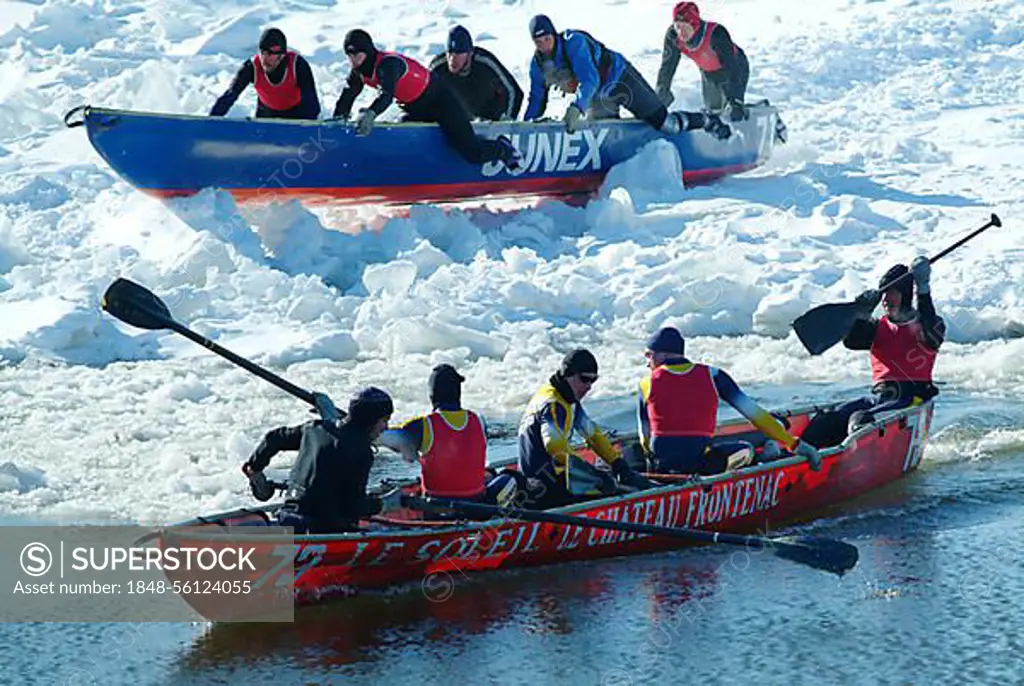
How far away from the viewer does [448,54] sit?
53.5ft

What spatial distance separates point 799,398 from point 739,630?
509cm

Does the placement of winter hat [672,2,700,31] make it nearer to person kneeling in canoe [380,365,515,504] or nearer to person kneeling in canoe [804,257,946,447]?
person kneeling in canoe [804,257,946,447]

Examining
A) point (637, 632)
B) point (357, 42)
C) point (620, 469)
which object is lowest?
point (637, 632)

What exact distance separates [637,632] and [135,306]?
11.0 ft

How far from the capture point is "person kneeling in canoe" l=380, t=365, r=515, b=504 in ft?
31.0

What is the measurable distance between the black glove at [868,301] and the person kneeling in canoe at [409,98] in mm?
5347

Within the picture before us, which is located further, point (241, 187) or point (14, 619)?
point (241, 187)

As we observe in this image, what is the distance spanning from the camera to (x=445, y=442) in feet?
31.1

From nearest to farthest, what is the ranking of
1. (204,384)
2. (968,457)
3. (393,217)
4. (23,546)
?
(23,546)
(968,457)
(204,384)
(393,217)

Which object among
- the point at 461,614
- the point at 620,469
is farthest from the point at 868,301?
the point at 461,614

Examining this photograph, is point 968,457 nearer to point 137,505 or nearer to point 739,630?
point 739,630

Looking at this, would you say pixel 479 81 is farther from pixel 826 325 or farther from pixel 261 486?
pixel 261 486

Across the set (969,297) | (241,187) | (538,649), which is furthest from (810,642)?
(241,187)

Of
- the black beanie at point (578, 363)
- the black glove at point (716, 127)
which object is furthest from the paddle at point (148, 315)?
the black glove at point (716, 127)
